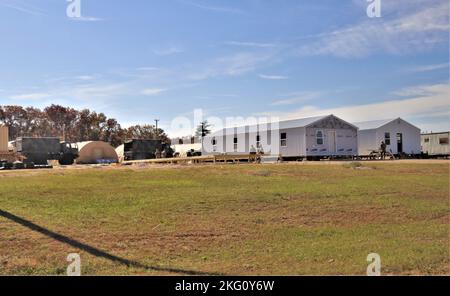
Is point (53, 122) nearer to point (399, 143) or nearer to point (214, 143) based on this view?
point (214, 143)

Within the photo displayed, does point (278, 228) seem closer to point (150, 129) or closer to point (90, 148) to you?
point (90, 148)

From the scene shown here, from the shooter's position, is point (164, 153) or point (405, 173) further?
point (164, 153)

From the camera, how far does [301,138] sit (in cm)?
4006

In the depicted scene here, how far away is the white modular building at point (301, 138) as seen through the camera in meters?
40.3

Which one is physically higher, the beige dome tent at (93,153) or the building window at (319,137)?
the building window at (319,137)

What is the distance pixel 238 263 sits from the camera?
7.67m

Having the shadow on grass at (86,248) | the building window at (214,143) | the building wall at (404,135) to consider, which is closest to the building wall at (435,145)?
the building wall at (404,135)

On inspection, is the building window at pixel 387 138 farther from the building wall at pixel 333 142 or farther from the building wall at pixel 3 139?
the building wall at pixel 3 139

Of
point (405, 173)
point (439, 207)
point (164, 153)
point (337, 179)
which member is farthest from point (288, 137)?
point (439, 207)

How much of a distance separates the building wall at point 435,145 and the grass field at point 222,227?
4077 centimetres

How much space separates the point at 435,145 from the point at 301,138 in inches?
897

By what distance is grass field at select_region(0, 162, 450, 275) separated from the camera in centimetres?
760

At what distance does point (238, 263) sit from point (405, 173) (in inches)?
645

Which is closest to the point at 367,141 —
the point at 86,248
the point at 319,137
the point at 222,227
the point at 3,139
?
the point at 319,137
